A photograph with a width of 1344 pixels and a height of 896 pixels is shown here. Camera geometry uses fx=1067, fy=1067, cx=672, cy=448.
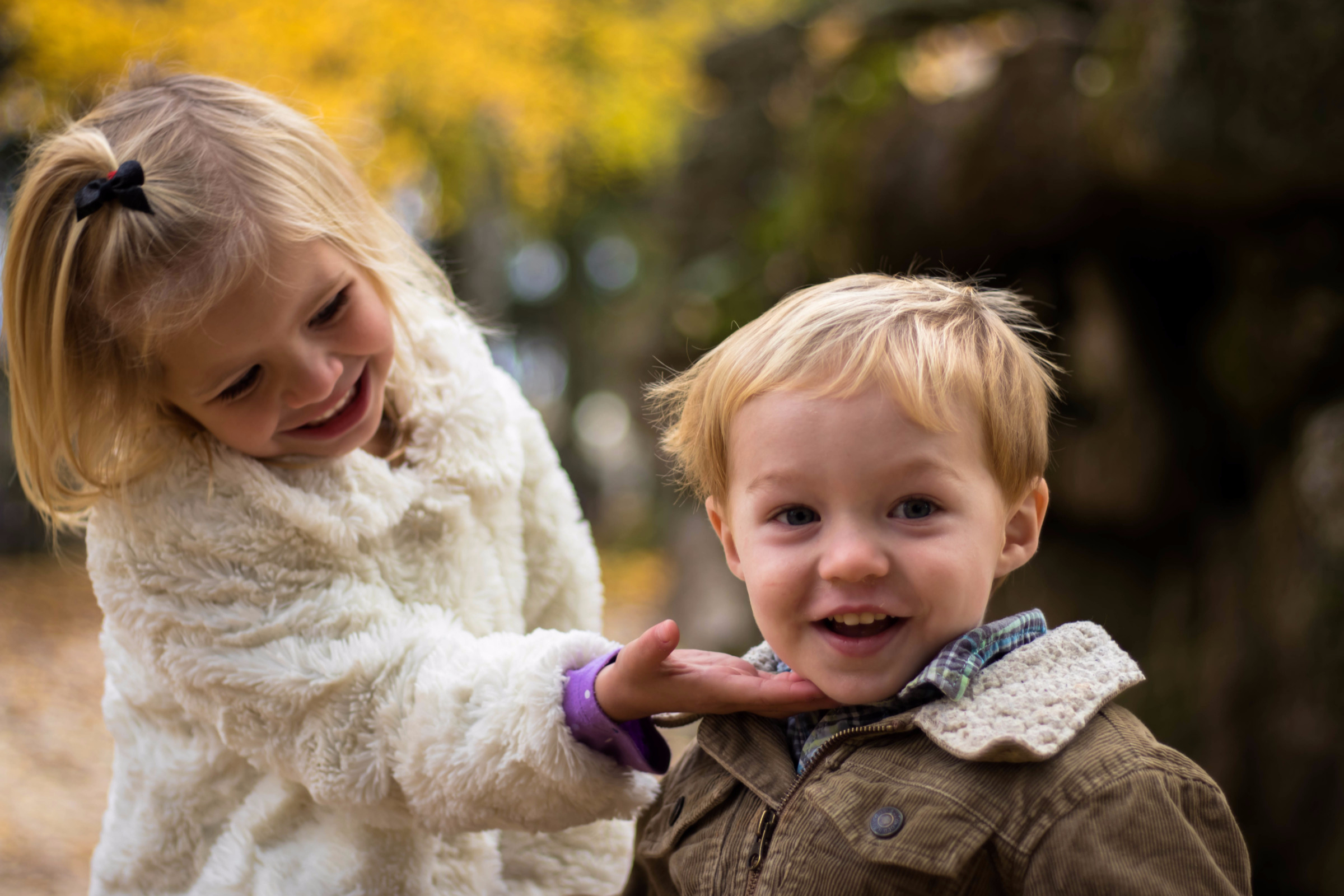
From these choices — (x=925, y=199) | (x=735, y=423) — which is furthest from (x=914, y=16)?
(x=735, y=423)

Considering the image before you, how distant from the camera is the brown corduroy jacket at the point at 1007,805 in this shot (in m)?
1.09

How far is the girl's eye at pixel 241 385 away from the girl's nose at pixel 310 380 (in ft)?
0.17

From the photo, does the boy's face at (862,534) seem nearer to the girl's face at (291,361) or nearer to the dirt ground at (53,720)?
the girl's face at (291,361)

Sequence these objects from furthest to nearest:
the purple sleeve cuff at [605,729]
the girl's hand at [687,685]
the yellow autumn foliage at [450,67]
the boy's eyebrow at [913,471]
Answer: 1. the yellow autumn foliage at [450,67]
2. the purple sleeve cuff at [605,729]
3. the girl's hand at [687,685]
4. the boy's eyebrow at [913,471]

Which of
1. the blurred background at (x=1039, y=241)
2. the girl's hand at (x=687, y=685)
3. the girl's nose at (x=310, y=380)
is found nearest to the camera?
the girl's hand at (x=687, y=685)

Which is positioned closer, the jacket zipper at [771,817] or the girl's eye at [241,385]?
the jacket zipper at [771,817]

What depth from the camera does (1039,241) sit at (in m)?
4.48

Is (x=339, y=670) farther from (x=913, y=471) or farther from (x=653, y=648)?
(x=913, y=471)

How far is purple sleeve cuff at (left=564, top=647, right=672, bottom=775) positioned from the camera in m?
1.46

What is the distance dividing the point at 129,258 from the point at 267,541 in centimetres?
45

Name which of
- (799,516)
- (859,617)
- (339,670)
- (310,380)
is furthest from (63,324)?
(859,617)

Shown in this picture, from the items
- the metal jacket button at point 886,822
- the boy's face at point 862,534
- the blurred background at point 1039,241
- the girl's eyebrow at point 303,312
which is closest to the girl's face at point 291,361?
the girl's eyebrow at point 303,312

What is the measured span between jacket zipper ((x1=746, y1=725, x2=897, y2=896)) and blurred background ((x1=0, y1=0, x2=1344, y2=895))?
0.53m

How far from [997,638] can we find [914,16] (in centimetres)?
468
